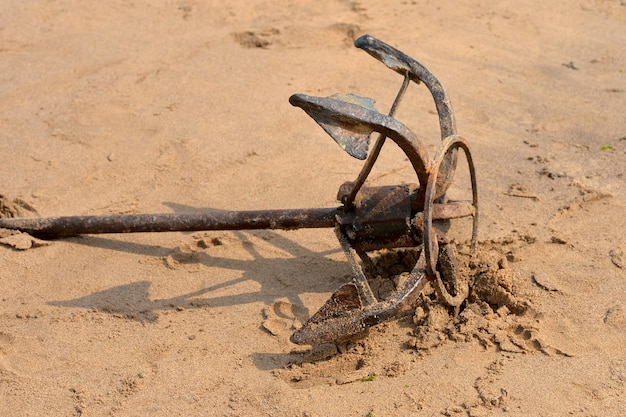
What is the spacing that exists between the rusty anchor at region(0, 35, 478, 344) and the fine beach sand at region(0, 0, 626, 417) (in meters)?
0.19

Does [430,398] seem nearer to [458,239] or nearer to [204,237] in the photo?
[458,239]

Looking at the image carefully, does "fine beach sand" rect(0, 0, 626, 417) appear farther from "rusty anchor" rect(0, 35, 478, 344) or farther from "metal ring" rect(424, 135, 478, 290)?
"metal ring" rect(424, 135, 478, 290)

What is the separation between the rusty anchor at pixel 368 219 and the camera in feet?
8.78

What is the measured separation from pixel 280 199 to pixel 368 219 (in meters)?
0.98

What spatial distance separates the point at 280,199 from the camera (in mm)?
3951

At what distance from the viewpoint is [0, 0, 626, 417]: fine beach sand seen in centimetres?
287

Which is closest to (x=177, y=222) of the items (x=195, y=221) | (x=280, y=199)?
(x=195, y=221)

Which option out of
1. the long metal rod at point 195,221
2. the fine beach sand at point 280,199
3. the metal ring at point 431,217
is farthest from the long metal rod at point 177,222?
the metal ring at point 431,217

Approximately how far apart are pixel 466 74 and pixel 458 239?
182 centimetres

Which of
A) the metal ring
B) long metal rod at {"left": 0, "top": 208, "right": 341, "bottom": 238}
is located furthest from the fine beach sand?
the metal ring

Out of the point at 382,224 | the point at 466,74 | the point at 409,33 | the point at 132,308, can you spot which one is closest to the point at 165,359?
the point at 132,308

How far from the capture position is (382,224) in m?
3.04

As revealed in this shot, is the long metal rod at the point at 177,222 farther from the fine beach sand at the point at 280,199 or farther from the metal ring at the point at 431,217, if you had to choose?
the metal ring at the point at 431,217

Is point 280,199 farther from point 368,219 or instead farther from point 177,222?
point 368,219
